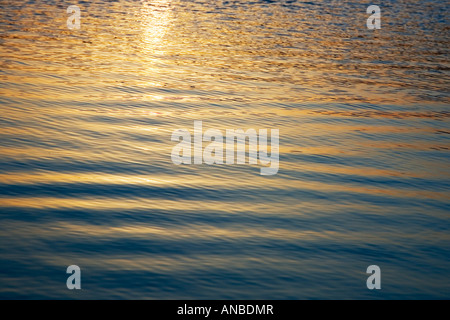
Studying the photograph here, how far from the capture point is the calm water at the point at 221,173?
19.2ft

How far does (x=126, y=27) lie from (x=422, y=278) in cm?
1466

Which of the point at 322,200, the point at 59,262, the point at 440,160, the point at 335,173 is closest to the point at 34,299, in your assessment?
the point at 59,262

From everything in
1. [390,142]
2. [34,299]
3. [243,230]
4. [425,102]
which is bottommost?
[34,299]

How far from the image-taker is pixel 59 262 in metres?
5.84

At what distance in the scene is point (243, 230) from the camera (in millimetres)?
6660

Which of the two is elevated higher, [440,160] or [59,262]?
[440,160]

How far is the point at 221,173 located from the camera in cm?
823

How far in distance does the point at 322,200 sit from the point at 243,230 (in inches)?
49.1

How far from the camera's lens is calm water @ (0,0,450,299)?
19.2ft

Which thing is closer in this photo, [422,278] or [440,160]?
[422,278]

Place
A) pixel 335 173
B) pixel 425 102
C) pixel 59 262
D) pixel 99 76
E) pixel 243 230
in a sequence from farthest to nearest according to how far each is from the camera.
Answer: pixel 99 76, pixel 425 102, pixel 335 173, pixel 243 230, pixel 59 262

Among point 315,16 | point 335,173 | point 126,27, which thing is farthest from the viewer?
point 315,16

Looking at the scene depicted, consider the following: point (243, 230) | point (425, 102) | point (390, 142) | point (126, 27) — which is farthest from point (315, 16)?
point (243, 230)

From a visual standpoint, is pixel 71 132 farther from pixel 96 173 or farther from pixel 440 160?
pixel 440 160
